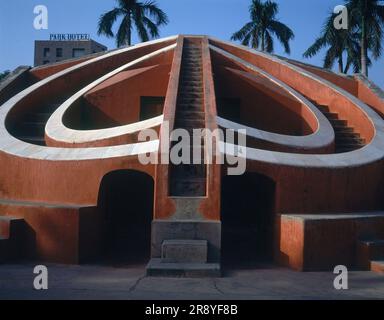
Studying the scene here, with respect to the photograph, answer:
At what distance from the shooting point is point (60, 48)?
46.0 metres

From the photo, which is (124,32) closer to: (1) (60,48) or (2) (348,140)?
(2) (348,140)

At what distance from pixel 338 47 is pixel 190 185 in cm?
1744

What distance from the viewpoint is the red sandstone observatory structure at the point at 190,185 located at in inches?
235

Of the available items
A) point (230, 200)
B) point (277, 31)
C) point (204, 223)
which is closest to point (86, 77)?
point (230, 200)

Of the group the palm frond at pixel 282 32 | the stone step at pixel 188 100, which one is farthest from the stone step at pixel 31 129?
the palm frond at pixel 282 32

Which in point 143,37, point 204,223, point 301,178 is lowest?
point 204,223

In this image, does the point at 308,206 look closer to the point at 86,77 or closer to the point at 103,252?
the point at 103,252

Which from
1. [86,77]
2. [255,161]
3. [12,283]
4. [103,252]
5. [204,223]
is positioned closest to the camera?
[12,283]

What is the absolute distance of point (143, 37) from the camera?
1947 centimetres

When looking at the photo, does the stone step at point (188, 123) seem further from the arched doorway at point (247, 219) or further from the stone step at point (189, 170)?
the arched doorway at point (247, 219)

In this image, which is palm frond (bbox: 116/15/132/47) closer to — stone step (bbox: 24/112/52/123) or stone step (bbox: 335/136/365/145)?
stone step (bbox: 24/112/52/123)

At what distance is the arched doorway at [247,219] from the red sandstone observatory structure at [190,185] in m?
0.03

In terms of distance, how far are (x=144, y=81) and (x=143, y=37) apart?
9.74m

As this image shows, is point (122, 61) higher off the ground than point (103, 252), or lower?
higher
